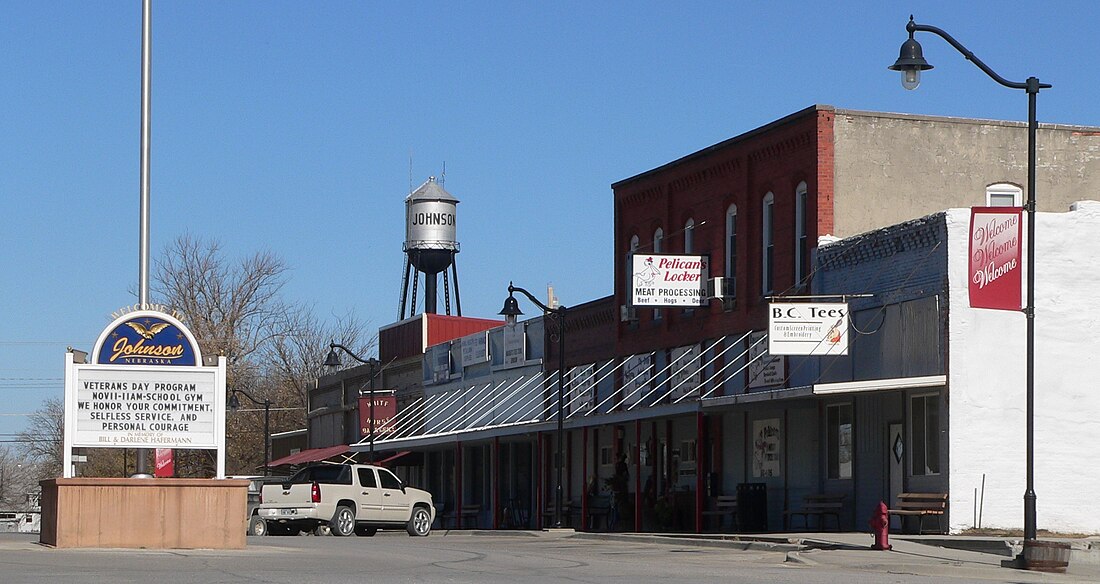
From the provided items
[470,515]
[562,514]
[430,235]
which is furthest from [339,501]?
[430,235]

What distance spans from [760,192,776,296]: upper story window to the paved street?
10.3 meters

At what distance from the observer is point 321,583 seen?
655 inches

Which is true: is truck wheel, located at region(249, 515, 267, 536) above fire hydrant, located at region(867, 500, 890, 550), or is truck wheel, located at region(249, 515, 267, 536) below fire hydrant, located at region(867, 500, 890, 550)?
below

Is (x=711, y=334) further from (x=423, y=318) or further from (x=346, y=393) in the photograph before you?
(x=346, y=393)

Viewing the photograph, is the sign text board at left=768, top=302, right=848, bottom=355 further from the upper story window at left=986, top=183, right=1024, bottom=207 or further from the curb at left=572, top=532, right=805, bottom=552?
the upper story window at left=986, top=183, right=1024, bottom=207

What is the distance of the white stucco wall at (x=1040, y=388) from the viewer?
99.5 feet

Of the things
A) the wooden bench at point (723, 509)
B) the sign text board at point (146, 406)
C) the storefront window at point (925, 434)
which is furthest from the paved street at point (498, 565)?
the wooden bench at point (723, 509)

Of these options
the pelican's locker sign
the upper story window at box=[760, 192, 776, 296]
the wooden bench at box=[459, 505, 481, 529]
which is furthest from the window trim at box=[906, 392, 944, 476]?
the wooden bench at box=[459, 505, 481, 529]

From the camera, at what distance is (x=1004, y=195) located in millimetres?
37281

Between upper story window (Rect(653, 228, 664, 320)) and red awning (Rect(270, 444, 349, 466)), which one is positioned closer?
upper story window (Rect(653, 228, 664, 320))

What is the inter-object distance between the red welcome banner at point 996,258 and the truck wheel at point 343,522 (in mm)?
15114

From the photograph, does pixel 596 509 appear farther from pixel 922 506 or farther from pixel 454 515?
pixel 922 506

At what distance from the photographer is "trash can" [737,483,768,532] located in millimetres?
36375

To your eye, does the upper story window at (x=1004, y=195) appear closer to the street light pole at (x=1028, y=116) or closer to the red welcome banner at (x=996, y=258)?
the red welcome banner at (x=996, y=258)
